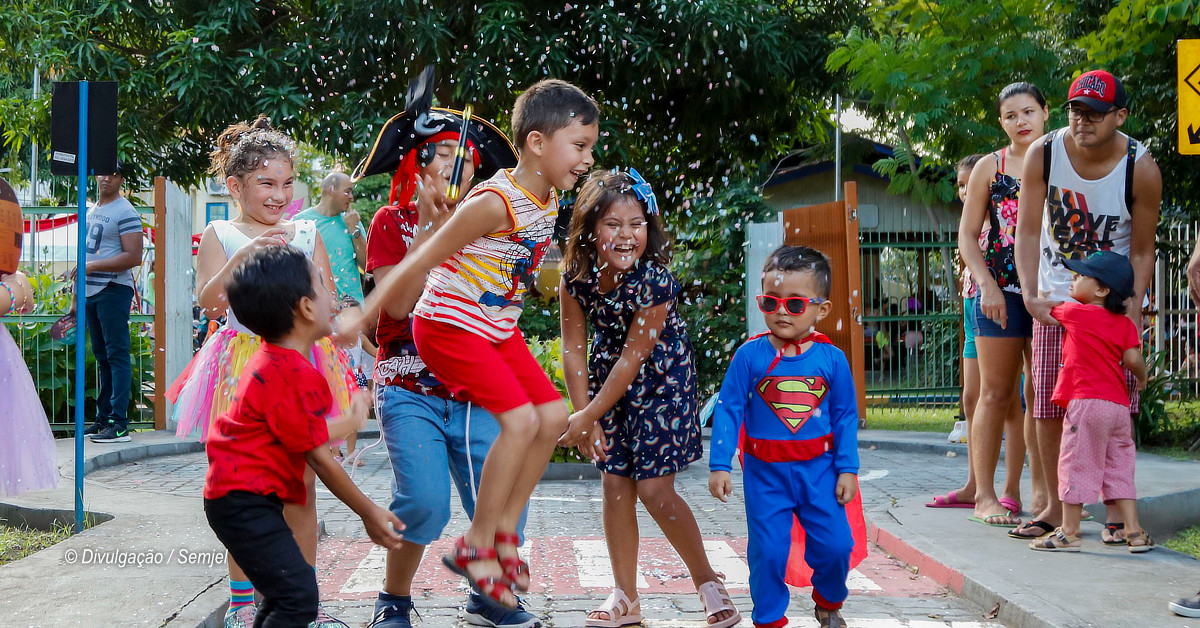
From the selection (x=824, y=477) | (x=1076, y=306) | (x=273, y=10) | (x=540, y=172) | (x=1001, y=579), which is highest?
(x=273, y=10)

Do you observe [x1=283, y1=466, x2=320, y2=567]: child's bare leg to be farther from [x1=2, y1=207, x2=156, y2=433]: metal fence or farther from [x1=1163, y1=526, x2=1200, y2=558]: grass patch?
[x1=2, y1=207, x2=156, y2=433]: metal fence

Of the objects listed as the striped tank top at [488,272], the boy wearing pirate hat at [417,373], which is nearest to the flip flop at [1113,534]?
the boy wearing pirate hat at [417,373]

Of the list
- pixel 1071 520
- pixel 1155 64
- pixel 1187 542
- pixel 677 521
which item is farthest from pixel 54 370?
pixel 1155 64

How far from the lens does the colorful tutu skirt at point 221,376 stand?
176 inches

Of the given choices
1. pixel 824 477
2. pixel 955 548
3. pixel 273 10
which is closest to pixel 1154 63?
pixel 955 548

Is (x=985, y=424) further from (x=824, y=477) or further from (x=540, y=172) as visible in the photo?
(x=540, y=172)

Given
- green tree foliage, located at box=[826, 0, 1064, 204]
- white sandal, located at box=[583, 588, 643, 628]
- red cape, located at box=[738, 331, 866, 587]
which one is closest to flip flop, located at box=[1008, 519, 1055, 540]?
red cape, located at box=[738, 331, 866, 587]

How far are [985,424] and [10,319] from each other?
9683mm

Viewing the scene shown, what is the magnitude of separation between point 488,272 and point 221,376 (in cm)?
138

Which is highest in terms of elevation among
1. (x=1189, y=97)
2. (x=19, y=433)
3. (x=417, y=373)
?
(x=1189, y=97)

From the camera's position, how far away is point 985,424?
6.45 m

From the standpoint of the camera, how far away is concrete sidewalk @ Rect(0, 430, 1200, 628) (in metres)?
4.40

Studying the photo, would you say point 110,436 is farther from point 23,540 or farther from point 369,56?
point 369,56

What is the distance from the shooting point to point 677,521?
452 cm
